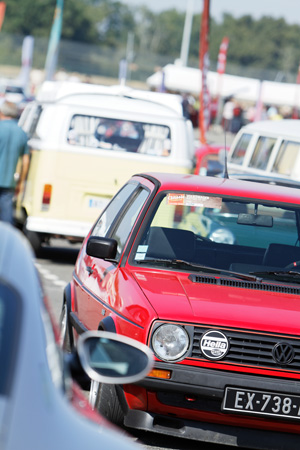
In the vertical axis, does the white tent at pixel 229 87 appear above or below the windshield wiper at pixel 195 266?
below

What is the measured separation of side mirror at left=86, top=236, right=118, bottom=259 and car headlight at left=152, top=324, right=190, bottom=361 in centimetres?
103

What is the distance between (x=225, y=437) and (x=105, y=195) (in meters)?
8.26

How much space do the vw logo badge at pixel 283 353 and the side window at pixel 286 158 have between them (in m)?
10.4

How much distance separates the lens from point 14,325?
2729 mm

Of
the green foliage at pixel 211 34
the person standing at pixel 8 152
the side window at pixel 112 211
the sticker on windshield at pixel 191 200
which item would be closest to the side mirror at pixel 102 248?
the sticker on windshield at pixel 191 200

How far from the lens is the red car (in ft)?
18.7

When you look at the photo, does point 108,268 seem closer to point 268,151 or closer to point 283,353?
point 283,353

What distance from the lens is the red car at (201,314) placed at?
5.69 meters

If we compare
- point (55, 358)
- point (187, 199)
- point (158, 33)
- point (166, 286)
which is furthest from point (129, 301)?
point (158, 33)

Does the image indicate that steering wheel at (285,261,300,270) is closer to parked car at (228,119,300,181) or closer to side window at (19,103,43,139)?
side window at (19,103,43,139)

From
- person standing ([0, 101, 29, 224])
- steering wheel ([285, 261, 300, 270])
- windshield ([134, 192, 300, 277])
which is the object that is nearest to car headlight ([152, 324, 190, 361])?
windshield ([134, 192, 300, 277])

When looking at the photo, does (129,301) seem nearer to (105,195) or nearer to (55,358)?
(55,358)

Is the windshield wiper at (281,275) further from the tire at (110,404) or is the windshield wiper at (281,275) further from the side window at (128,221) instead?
the tire at (110,404)

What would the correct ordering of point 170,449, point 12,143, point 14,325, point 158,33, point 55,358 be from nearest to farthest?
point 14,325 → point 55,358 → point 170,449 → point 12,143 → point 158,33
